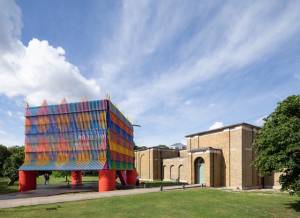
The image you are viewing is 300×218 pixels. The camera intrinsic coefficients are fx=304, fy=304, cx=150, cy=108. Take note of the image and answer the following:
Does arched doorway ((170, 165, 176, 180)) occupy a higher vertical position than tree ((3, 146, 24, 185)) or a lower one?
lower

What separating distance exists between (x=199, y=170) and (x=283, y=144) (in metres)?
29.8

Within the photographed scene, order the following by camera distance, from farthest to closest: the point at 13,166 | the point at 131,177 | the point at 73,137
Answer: the point at 131,177
the point at 13,166
the point at 73,137

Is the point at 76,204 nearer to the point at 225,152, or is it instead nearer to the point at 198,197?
the point at 198,197

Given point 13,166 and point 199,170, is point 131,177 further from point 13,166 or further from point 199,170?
point 13,166

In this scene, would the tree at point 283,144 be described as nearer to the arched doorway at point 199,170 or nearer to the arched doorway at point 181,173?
the arched doorway at point 199,170

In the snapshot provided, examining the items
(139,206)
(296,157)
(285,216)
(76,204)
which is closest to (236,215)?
(285,216)

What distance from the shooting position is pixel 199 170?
50094 mm

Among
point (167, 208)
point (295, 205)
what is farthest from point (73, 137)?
point (295, 205)

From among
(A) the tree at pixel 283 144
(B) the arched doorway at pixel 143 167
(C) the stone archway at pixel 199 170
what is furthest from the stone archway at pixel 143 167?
(A) the tree at pixel 283 144

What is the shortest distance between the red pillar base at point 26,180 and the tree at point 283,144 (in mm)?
32745

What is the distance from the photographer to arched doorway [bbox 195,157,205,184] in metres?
49.4

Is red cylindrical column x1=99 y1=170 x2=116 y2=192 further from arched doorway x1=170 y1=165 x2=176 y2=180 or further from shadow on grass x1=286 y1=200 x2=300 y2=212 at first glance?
arched doorway x1=170 y1=165 x2=176 y2=180

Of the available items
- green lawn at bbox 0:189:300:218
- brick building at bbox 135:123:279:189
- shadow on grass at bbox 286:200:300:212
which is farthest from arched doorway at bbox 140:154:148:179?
shadow on grass at bbox 286:200:300:212

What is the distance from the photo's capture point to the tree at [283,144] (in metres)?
20.9
